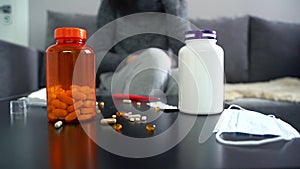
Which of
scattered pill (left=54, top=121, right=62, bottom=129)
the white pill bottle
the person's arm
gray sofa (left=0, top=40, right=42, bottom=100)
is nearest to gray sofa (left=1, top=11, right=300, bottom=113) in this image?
the person's arm

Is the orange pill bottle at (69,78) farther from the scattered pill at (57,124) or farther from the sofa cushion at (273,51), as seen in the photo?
the sofa cushion at (273,51)

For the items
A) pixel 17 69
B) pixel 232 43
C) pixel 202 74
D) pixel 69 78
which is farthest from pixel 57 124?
pixel 232 43

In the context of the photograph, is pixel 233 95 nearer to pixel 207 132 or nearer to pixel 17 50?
pixel 207 132

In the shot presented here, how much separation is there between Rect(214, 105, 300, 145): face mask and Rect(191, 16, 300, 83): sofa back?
3.85ft

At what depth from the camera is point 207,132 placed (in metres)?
0.36

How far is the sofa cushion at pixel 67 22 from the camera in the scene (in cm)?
149

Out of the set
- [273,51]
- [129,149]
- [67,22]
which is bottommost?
[129,149]

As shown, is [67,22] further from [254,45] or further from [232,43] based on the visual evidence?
[254,45]

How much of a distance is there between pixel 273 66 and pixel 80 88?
147 cm

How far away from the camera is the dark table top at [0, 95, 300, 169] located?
24cm

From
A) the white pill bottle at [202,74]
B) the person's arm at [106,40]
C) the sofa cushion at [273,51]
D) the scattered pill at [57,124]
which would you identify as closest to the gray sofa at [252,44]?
the sofa cushion at [273,51]

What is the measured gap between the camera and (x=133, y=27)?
4.18 feet

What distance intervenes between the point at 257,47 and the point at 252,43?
4 cm

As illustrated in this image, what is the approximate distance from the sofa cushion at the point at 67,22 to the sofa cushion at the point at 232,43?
0.61m
